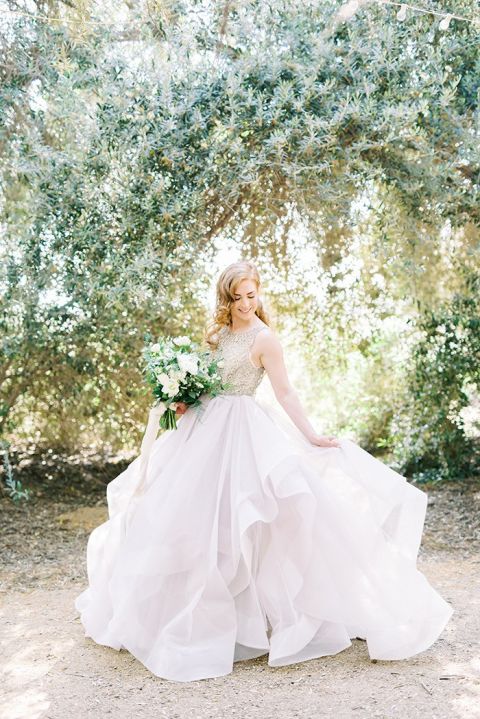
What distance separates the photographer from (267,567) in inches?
130

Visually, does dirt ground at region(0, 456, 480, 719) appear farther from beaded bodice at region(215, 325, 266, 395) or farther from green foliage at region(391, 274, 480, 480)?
green foliage at region(391, 274, 480, 480)

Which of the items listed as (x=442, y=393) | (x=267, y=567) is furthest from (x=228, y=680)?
(x=442, y=393)

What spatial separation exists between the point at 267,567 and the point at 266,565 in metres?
0.01

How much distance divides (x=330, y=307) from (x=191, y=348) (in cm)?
332

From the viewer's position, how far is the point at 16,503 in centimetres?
650

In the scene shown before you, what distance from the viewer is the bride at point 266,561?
3205 millimetres

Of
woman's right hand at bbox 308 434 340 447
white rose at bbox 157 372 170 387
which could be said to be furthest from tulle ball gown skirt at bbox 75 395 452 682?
white rose at bbox 157 372 170 387

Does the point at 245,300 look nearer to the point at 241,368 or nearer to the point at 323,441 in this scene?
the point at 241,368

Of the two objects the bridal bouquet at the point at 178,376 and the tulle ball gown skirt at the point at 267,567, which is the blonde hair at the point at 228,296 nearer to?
the bridal bouquet at the point at 178,376

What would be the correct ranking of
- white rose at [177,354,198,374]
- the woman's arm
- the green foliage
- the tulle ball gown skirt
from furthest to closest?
the green foliage → the woman's arm → white rose at [177,354,198,374] → the tulle ball gown skirt

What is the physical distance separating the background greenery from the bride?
230cm

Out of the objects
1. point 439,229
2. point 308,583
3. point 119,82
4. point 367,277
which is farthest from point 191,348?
point 367,277

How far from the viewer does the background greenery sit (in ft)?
17.3

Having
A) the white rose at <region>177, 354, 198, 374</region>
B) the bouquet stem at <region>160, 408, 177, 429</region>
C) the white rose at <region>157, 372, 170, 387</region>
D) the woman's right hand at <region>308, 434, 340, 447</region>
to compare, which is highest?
the white rose at <region>177, 354, 198, 374</region>
